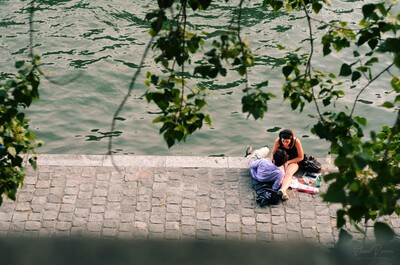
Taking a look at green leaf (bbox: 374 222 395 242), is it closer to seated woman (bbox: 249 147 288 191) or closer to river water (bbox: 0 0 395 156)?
seated woman (bbox: 249 147 288 191)

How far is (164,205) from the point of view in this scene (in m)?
9.79

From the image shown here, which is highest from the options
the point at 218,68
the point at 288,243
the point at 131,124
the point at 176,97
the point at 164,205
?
the point at 288,243

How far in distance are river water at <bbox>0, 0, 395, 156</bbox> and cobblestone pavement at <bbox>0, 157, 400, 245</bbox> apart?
1.84 metres

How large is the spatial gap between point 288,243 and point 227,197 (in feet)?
26.2

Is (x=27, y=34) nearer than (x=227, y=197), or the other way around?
(x=227, y=197)

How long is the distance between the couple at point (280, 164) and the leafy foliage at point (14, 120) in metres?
4.80

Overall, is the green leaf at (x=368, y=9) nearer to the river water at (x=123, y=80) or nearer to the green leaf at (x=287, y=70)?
the green leaf at (x=287, y=70)

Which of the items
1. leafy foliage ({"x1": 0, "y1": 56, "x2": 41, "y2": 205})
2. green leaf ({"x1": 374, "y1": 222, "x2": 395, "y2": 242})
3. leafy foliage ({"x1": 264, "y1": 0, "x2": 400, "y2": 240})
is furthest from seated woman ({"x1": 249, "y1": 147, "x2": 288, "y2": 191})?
green leaf ({"x1": 374, "y1": 222, "x2": 395, "y2": 242})

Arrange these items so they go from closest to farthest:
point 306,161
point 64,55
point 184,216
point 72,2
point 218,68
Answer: point 218,68
point 184,216
point 306,161
point 64,55
point 72,2

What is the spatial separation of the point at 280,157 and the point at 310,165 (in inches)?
21.8

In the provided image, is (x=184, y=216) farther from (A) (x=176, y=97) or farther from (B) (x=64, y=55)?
(B) (x=64, y=55)

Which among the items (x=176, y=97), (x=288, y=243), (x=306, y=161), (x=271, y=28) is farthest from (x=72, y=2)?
(x=288, y=243)

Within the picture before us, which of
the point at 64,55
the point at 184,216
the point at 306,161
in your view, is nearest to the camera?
the point at 184,216

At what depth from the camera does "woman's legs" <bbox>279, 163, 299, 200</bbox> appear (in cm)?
995
